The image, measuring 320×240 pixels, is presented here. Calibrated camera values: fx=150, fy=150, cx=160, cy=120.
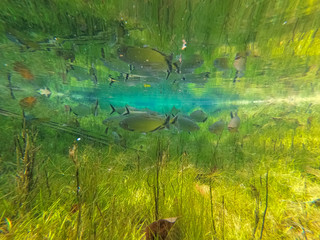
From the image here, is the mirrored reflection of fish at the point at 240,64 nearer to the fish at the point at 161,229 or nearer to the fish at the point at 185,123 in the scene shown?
the fish at the point at 185,123

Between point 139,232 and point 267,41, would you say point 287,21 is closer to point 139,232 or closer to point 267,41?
point 267,41

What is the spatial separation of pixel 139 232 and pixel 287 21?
801 centimetres

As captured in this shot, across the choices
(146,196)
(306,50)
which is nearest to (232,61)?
(306,50)

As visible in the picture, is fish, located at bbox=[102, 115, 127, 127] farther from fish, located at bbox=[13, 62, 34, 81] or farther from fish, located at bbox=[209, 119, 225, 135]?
fish, located at bbox=[13, 62, 34, 81]

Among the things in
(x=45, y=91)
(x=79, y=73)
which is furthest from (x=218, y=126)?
(x=45, y=91)

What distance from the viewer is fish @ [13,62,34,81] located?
10601mm

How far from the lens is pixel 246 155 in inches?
224

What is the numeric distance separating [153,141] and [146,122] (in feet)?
4.70

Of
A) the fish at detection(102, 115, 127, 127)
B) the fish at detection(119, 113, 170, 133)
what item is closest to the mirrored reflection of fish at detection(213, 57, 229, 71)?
the fish at detection(119, 113, 170, 133)

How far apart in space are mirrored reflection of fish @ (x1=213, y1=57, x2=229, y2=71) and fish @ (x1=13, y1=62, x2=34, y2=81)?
13.2m

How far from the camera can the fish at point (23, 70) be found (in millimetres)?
10601

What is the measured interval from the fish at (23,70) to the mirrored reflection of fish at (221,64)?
43.2 ft

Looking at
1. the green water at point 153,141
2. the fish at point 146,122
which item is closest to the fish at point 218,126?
the green water at point 153,141

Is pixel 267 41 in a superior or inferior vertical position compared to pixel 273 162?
superior
